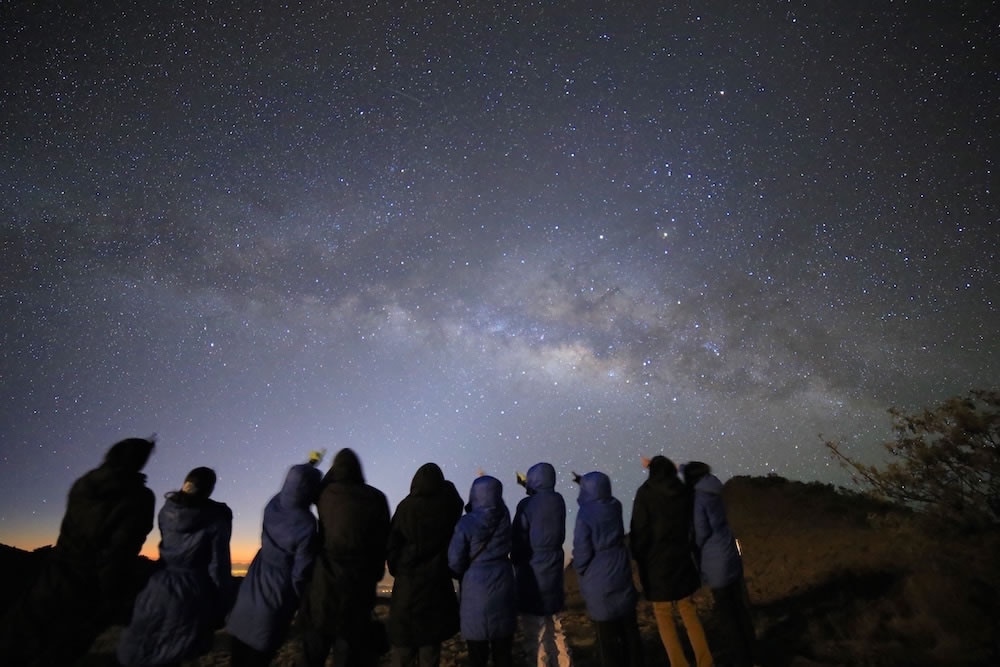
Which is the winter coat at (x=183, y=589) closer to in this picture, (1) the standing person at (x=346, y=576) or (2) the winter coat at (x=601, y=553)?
(1) the standing person at (x=346, y=576)

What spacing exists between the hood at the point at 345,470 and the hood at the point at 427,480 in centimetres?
46

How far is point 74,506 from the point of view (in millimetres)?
3828

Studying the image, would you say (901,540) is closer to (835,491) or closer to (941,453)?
(941,453)

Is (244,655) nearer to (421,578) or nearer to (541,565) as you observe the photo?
(421,578)

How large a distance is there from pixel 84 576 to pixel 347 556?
1883 mm

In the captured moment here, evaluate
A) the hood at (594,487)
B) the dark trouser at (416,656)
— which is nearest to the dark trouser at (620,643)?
the hood at (594,487)

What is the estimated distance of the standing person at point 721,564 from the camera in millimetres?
4816

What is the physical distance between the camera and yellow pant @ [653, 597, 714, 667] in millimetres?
4844

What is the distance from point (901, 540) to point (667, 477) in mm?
7747

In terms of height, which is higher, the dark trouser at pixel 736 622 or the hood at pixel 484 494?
the hood at pixel 484 494

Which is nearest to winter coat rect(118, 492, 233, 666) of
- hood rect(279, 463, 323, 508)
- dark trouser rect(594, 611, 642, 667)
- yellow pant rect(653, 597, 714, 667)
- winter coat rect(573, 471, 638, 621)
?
hood rect(279, 463, 323, 508)

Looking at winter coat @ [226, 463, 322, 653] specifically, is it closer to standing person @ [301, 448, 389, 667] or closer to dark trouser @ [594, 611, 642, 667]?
standing person @ [301, 448, 389, 667]

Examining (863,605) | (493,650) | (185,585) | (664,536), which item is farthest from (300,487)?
(863,605)

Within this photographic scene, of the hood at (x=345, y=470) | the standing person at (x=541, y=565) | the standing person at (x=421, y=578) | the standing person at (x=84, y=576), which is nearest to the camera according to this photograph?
the standing person at (x=84, y=576)
